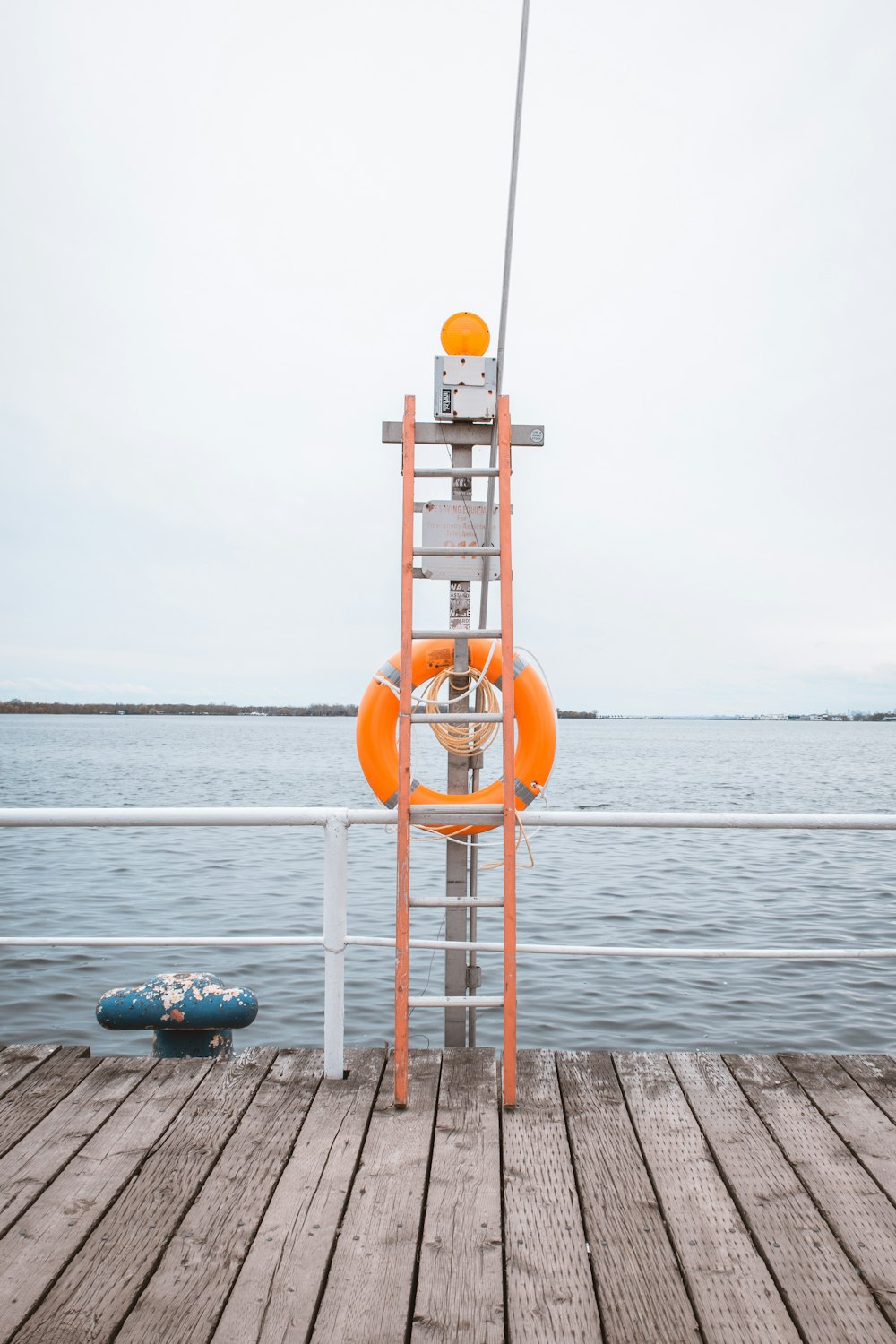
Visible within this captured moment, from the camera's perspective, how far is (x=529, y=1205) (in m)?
1.97

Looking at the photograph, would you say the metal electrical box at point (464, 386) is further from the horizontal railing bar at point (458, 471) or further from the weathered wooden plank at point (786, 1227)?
the weathered wooden plank at point (786, 1227)

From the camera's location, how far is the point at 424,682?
9.84ft

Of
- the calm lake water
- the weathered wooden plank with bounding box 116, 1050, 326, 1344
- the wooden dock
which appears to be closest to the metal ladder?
the wooden dock

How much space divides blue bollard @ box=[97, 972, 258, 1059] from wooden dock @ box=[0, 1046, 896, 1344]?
0.13m

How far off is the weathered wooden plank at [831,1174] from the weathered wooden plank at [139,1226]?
1362 mm

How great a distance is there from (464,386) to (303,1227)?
227cm

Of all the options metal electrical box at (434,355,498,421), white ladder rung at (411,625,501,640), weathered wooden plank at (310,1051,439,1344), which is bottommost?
weathered wooden plank at (310,1051,439,1344)

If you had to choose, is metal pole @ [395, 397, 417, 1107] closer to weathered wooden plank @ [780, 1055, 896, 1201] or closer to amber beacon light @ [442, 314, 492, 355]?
amber beacon light @ [442, 314, 492, 355]

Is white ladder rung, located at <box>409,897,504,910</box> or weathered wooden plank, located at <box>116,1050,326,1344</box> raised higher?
white ladder rung, located at <box>409,897,504,910</box>

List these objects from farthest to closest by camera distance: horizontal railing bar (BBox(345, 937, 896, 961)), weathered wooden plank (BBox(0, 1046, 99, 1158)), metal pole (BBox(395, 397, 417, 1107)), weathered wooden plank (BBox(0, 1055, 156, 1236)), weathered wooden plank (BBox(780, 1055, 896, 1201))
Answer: horizontal railing bar (BBox(345, 937, 896, 961))
metal pole (BBox(395, 397, 417, 1107))
weathered wooden plank (BBox(0, 1046, 99, 1158))
weathered wooden plank (BBox(780, 1055, 896, 1201))
weathered wooden plank (BBox(0, 1055, 156, 1236))

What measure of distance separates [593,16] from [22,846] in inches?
563

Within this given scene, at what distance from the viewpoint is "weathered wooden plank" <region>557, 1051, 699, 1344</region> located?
1.59 meters

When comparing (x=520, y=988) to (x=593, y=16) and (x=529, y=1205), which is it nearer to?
(x=529, y=1205)

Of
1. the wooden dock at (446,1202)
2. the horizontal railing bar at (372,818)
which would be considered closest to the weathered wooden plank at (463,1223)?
the wooden dock at (446,1202)
